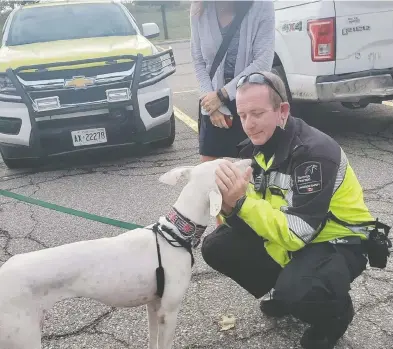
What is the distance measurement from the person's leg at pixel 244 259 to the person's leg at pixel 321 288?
0.24 m

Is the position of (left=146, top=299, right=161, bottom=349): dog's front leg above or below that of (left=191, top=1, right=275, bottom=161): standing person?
below

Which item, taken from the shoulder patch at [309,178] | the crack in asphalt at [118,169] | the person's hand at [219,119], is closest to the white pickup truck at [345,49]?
the crack in asphalt at [118,169]

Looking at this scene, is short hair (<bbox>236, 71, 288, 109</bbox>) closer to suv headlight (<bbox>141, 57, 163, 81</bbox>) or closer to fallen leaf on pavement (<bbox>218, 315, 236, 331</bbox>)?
fallen leaf on pavement (<bbox>218, 315, 236, 331</bbox>)

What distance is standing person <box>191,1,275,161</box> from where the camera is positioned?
3240mm

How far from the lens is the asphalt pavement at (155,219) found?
9.11ft

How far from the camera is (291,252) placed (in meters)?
2.60

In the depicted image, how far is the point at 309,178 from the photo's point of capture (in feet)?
7.74

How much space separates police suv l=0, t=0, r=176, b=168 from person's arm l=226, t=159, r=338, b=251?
3544 millimetres

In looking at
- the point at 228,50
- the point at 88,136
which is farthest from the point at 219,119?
the point at 88,136

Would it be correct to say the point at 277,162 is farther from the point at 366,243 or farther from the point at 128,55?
the point at 128,55

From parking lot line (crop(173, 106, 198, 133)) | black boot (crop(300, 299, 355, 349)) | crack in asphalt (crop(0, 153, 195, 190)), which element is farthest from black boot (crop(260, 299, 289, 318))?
parking lot line (crop(173, 106, 198, 133))

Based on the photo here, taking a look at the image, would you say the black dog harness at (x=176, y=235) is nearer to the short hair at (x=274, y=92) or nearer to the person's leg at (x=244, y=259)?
the person's leg at (x=244, y=259)

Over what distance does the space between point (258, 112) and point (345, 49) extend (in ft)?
10.9

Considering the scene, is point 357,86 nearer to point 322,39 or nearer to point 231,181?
point 322,39
